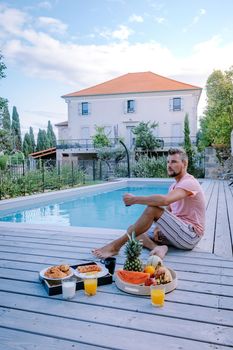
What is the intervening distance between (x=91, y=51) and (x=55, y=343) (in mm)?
17011

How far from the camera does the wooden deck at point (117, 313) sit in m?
1.65

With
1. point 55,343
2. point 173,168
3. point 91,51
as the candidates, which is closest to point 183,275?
point 173,168

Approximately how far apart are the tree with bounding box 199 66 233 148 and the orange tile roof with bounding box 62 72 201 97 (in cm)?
877

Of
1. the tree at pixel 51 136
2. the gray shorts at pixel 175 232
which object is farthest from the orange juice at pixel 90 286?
the tree at pixel 51 136

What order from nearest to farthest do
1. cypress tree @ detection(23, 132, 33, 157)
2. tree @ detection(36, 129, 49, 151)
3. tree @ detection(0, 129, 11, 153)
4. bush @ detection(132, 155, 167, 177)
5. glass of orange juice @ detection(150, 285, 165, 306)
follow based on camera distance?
glass of orange juice @ detection(150, 285, 165, 306) < tree @ detection(0, 129, 11, 153) < bush @ detection(132, 155, 167, 177) < cypress tree @ detection(23, 132, 33, 157) < tree @ detection(36, 129, 49, 151)

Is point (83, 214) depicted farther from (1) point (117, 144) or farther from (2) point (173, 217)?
(1) point (117, 144)

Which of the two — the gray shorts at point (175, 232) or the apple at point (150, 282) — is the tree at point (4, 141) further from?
the apple at point (150, 282)

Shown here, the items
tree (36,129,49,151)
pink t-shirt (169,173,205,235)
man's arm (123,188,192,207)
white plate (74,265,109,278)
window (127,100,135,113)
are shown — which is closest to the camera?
white plate (74,265,109,278)

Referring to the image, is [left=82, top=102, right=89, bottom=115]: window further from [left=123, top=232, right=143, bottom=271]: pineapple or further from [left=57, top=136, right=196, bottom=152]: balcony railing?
[left=123, top=232, right=143, bottom=271]: pineapple

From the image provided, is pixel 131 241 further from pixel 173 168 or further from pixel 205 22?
pixel 205 22

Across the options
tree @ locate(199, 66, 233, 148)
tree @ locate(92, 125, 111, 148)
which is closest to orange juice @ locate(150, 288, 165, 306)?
tree @ locate(199, 66, 233, 148)

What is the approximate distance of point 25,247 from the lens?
341 cm

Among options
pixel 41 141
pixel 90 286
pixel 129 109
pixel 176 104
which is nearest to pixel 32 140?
pixel 41 141

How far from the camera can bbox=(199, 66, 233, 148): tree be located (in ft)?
49.8
